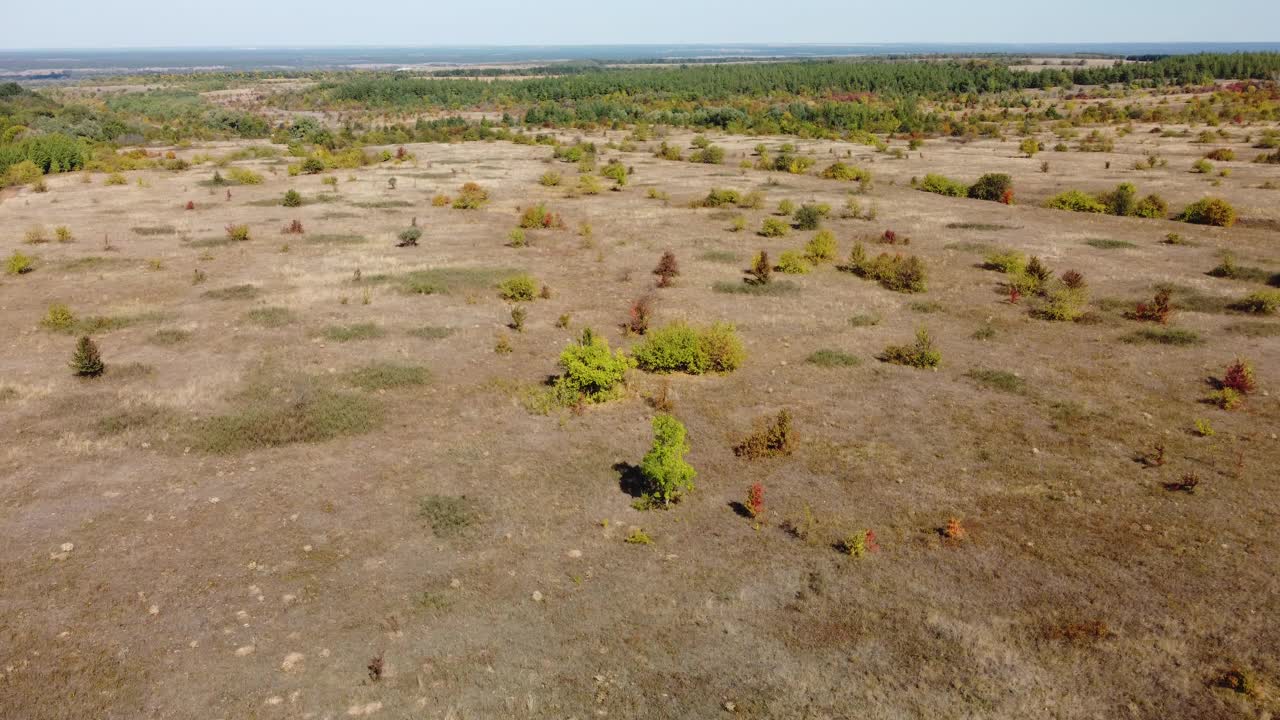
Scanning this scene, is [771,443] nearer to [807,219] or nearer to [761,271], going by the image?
[761,271]

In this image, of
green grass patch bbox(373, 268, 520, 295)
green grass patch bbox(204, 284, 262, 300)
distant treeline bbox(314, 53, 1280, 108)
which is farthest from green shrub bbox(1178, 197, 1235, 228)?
distant treeline bbox(314, 53, 1280, 108)

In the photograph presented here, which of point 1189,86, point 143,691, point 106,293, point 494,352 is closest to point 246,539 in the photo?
point 143,691

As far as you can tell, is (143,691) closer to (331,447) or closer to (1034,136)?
(331,447)

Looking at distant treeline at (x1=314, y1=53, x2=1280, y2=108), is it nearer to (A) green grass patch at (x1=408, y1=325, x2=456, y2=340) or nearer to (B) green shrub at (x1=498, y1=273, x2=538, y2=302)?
(B) green shrub at (x1=498, y1=273, x2=538, y2=302)

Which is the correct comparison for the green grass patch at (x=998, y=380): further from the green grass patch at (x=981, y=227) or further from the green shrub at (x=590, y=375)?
the green grass patch at (x=981, y=227)

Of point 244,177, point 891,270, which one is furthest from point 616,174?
point 891,270

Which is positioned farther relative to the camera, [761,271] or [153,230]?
[153,230]

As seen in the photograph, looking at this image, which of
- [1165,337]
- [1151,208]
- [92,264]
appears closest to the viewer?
[1165,337]
